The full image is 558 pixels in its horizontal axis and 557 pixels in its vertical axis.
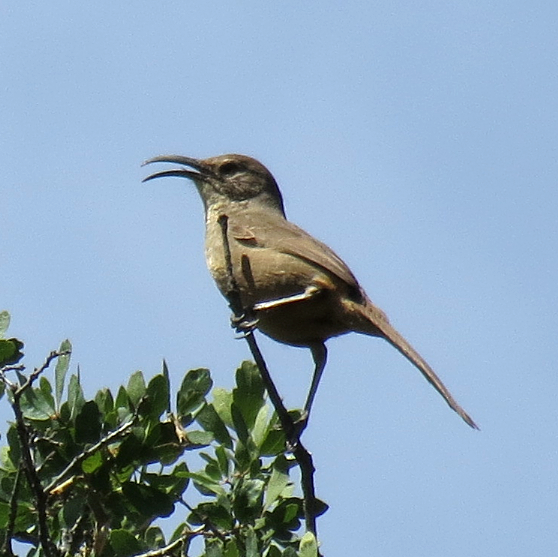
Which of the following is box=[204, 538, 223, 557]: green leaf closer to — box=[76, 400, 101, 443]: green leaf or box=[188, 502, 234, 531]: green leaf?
box=[188, 502, 234, 531]: green leaf

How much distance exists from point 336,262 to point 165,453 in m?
2.09

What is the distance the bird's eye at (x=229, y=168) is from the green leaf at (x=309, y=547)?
158 inches

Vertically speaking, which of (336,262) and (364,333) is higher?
(336,262)

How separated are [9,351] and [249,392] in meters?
0.93

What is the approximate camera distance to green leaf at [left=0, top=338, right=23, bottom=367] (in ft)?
13.2

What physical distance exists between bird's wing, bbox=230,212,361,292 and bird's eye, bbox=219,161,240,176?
62cm

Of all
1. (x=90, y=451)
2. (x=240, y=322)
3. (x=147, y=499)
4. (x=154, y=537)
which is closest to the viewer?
(x=90, y=451)

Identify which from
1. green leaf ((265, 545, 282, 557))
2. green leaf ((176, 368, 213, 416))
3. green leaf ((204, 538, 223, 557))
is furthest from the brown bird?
green leaf ((204, 538, 223, 557))

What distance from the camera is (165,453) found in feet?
13.0

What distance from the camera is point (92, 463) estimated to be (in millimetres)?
3834

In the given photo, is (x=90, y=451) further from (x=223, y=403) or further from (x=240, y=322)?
(x=240, y=322)

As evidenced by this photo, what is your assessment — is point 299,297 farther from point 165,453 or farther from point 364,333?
point 165,453

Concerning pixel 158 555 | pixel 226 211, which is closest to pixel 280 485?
Result: pixel 158 555

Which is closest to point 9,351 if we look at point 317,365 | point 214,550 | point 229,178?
point 214,550
